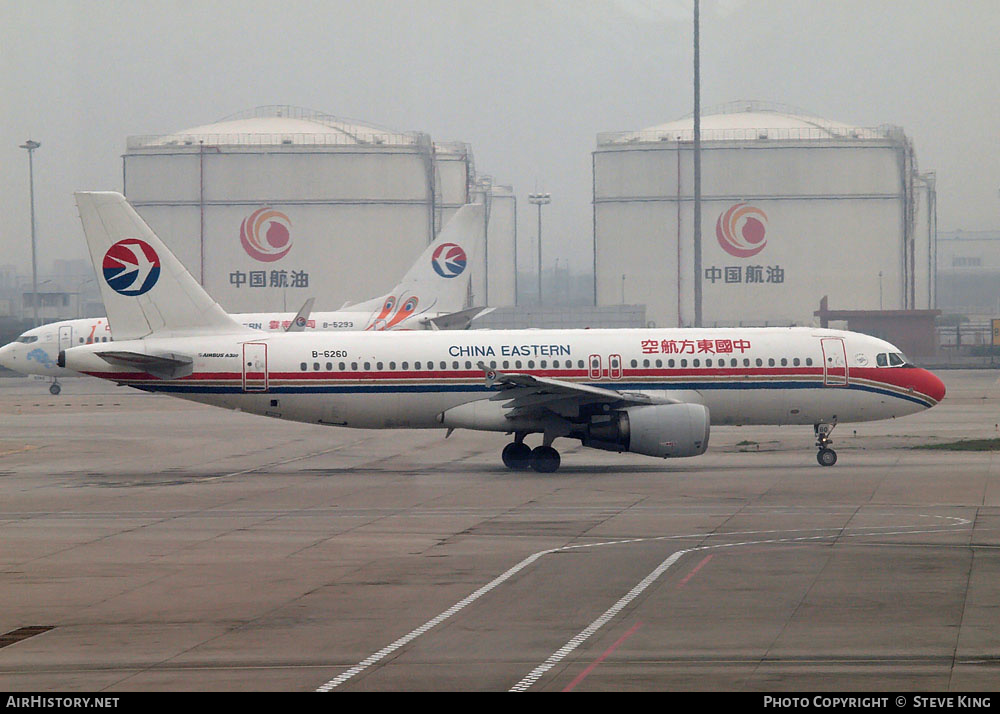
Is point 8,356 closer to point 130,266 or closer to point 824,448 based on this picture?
point 130,266

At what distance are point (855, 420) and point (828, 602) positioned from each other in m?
19.9

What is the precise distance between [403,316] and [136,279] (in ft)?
94.8


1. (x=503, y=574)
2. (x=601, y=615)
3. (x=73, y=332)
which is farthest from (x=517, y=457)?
(x=73, y=332)

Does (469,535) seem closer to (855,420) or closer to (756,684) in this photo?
(756,684)

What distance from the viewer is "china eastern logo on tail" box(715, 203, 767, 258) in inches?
4500

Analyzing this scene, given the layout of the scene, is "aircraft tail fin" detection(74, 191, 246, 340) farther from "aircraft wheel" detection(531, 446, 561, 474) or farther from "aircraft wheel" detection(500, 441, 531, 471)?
"aircraft wheel" detection(531, 446, 561, 474)

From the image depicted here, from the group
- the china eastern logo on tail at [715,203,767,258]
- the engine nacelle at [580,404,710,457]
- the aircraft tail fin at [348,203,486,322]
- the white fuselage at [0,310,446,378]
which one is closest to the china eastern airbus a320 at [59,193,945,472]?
the engine nacelle at [580,404,710,457]

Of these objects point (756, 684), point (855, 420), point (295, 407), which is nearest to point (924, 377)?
point (855, 420)

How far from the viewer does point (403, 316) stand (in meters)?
63.1

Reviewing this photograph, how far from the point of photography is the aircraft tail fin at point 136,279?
34.2 m

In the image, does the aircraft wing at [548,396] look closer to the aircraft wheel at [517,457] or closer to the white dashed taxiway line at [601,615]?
the aircraft wheel at [517,457]

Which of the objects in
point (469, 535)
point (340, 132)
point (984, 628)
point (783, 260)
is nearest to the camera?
point (984, 628)

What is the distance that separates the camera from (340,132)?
12256cm

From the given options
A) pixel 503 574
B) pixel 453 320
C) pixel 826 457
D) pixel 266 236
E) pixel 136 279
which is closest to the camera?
pixel 503 574
